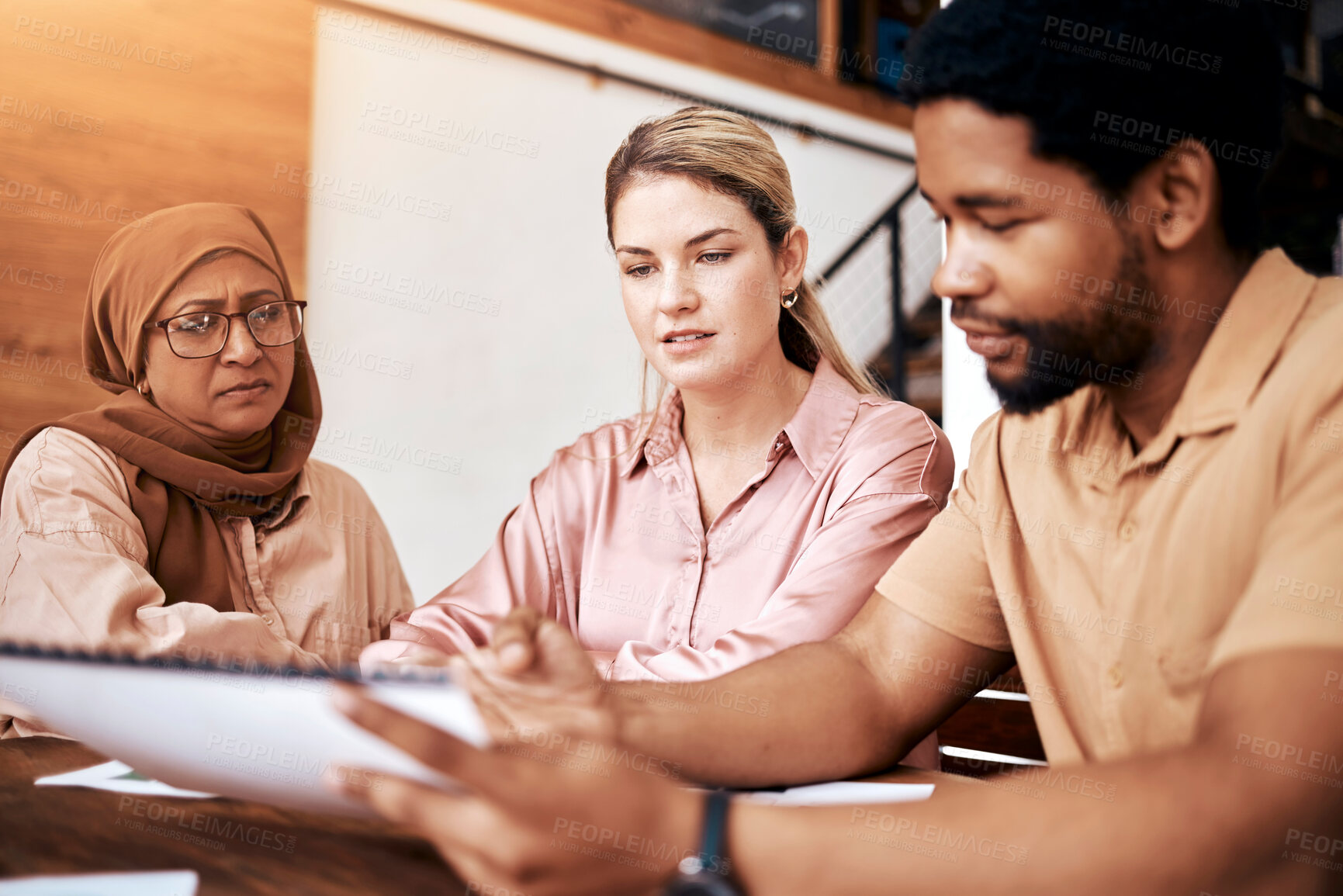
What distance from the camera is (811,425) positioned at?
1234mm

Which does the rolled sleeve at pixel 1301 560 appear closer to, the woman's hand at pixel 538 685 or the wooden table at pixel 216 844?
the wooden table at pixel 216 844

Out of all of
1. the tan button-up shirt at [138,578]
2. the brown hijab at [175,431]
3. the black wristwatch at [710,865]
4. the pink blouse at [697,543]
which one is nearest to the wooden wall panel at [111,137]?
the brown hijab at [175,431]

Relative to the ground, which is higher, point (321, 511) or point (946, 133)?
point (946, 133)

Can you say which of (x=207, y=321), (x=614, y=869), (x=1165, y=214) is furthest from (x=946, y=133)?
(x=207, y=321)

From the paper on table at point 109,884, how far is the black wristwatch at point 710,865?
266mm

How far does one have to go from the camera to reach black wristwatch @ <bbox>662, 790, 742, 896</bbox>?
451mm

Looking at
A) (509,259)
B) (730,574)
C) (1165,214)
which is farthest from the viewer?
(509,259)

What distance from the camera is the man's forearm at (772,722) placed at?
0.75 meters

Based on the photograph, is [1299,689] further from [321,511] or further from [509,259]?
[509,259]

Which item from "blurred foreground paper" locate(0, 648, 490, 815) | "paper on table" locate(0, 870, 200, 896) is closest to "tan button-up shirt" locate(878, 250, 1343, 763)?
"blurred foreground paper" locate(0, 648, 490, 815)

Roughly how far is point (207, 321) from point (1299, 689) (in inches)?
53.0

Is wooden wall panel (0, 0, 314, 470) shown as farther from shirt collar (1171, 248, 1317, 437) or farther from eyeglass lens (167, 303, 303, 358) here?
shirt collar (1171, 248, 1317, 437)

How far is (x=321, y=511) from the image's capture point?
1496 millimetres

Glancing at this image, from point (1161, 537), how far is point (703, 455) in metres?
0.67
